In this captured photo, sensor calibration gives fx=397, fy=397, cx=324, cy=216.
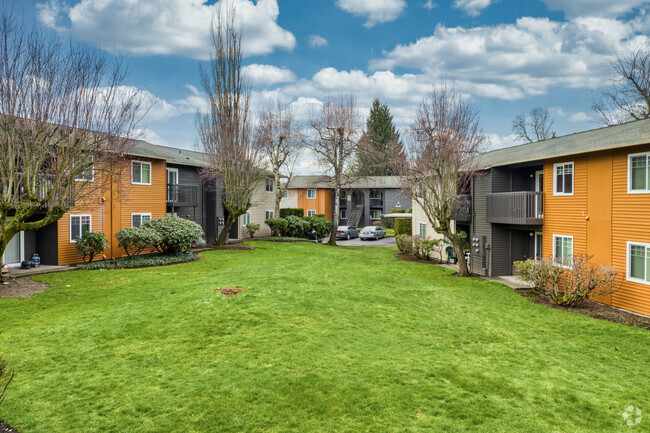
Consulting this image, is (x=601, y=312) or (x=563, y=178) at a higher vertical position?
(x=563, y=178)

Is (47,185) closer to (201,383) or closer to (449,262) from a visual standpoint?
(201,383)

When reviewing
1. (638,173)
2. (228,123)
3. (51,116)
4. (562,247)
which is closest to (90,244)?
(51,116)

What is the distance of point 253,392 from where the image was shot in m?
6.56

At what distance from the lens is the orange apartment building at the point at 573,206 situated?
42.4 ft

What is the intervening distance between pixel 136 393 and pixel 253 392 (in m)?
1.89

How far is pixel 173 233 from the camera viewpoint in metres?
21.5

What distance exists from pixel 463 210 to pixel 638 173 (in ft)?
32.9

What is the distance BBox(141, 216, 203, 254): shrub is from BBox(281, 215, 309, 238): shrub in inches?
525

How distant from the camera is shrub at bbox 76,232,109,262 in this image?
19.3 m

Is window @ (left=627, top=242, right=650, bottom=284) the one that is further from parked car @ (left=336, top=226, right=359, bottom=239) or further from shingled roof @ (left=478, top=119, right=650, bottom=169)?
parked car @ (left=336, top=226, right=359, bottom=239)

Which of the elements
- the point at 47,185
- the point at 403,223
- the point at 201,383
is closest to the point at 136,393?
the point at 201,383

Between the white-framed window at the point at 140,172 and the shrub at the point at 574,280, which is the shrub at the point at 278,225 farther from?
the shrub at the point at 574,280

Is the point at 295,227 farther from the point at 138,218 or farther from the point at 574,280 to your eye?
the point at 574,280

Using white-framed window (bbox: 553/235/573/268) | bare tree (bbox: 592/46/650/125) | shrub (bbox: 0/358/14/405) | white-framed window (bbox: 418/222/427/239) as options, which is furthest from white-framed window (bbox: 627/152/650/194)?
bare tree (bbox: 592/46/650/125)
